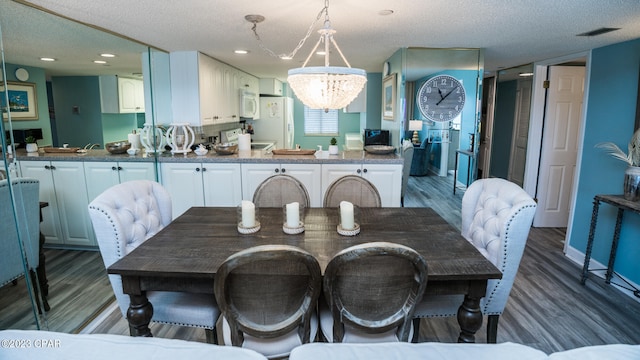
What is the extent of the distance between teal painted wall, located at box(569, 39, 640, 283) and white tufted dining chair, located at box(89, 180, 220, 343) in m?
3.33

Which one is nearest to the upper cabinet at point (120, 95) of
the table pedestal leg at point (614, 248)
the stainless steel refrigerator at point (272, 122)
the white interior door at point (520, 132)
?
the stainless steel refrigerator at point (272, 122)

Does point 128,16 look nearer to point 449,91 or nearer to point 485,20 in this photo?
point 485,20

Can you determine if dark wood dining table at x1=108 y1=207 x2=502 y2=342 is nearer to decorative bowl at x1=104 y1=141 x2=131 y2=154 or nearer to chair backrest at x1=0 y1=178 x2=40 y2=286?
chair backrest at x1=0 y1=178 x2=40 y2=286

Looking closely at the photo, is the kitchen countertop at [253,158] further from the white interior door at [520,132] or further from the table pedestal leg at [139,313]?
the white interior door at [520,132]

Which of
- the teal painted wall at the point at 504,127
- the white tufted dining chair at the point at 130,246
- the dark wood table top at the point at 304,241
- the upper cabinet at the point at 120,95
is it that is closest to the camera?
the dark wood table top at the point at 304,241

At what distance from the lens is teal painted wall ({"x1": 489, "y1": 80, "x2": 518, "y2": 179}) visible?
21.4 ft

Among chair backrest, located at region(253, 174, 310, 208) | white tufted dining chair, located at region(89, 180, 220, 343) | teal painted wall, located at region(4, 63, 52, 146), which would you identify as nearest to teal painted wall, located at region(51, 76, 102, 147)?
teal painted wall, located at region(4, 63, 52, 146)

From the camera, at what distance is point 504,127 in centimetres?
679

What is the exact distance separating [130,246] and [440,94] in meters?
3.17

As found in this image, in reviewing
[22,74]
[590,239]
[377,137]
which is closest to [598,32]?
[590,239]

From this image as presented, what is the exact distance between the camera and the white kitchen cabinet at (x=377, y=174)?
3520mm

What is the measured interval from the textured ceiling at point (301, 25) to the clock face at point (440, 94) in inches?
14.4

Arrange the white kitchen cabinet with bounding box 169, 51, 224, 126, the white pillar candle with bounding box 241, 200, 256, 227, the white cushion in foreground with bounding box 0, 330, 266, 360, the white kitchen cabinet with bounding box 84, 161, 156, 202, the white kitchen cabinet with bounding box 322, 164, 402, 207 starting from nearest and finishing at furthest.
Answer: the white cushion in foreground with bounding box 0, 330, 266, 360
the white pillar candle with bounding box 241, 200, 256, 227
the white kitchen cabinet with bounding box 84, 161, 156, 202
the white kitchen cabinet with bounding box 322, 164, 402, 207
the white kitchen cabinet with bounding box 169, 51, 224, 126

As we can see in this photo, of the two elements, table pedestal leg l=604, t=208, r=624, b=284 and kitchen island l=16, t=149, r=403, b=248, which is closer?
table pedestal leg l=604, t=208, r=624, b=284
